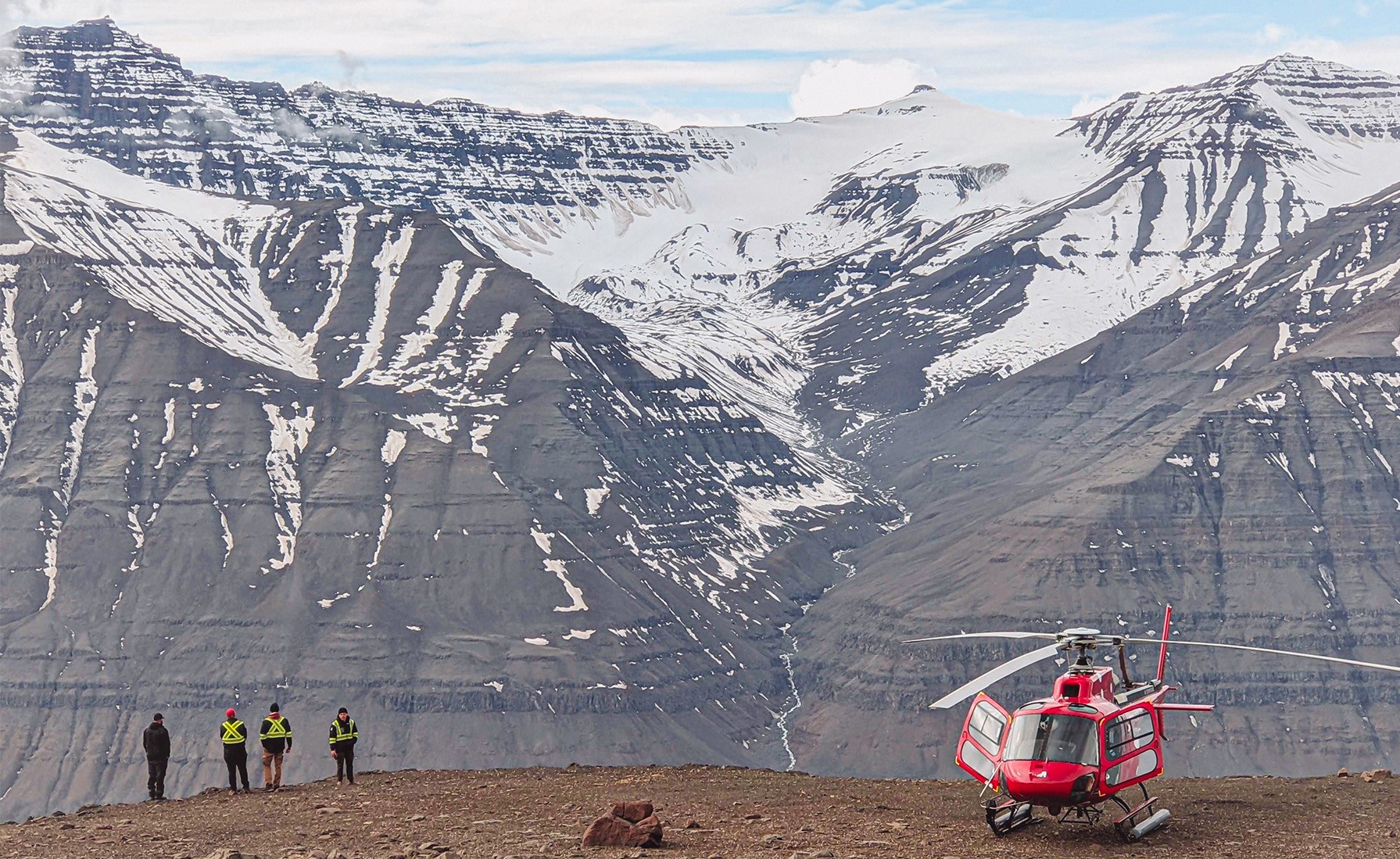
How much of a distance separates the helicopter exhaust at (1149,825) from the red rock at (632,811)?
40.6 ft

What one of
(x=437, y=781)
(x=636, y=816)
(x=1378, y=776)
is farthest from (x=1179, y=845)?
(x=437, y=781)

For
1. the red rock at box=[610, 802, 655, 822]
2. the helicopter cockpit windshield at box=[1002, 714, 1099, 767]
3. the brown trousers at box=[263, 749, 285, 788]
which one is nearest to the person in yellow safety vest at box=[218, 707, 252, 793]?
the brown trousers at box=[263, 749, 285, 788]

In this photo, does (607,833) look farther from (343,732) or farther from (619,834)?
(343,732)

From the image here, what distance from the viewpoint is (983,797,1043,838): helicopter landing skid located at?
5788 centimetres

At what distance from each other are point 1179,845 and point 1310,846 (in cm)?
336

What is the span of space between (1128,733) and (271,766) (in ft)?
93.8

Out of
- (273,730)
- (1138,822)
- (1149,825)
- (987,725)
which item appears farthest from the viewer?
(273,730)

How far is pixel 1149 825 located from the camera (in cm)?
5762

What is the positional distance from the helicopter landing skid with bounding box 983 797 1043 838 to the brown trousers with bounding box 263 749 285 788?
946 inches

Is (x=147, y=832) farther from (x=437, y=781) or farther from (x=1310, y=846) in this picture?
(x=1310, y=846)

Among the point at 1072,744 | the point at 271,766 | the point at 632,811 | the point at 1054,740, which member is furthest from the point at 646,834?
the point at 271,766

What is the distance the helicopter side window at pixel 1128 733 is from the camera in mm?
56466

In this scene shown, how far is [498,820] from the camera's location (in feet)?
203

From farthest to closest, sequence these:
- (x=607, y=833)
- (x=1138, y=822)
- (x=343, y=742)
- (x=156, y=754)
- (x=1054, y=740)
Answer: (x=156, y=754)
(x=343, y=742)
(x=1138, y=822)
(x=1054, y=740)
(x=607, y=833)
